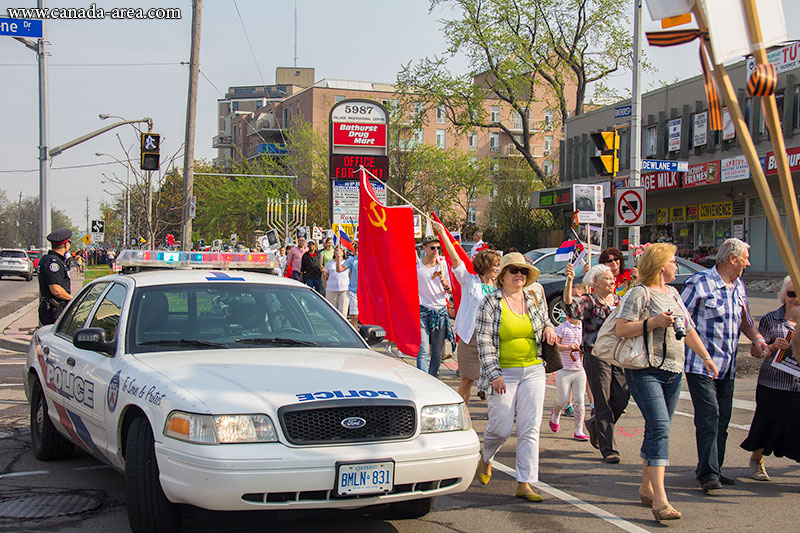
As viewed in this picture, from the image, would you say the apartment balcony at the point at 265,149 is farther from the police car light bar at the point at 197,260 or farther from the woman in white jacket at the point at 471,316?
the woman in white jacket at the point at 471,316

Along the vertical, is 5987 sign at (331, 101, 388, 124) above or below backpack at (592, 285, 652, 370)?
above

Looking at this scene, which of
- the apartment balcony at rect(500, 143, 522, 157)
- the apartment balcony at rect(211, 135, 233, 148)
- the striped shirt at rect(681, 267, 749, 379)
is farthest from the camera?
the apartment balcony at rect(211, 135, 233, 148)

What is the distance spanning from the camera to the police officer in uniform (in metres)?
9.78

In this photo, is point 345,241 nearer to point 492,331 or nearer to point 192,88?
point 192,88

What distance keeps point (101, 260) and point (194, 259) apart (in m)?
83.5

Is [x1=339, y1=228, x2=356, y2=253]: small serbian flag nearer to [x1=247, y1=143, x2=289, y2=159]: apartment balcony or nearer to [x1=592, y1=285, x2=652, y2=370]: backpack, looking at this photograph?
[x1=592, y1=285, x2=652, y2=370]: backpack


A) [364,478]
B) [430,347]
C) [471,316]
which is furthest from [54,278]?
[364,478]

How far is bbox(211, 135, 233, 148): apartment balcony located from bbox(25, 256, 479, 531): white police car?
112m

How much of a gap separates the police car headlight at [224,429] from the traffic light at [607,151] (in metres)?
11.5

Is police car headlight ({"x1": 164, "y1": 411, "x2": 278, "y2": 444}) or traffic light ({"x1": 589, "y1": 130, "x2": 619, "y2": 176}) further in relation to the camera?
traffic light ({"x1": 589, "y1": 130, "x2": 619, "y2": 176})

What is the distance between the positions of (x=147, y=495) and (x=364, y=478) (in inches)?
45.8

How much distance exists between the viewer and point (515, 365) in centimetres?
600

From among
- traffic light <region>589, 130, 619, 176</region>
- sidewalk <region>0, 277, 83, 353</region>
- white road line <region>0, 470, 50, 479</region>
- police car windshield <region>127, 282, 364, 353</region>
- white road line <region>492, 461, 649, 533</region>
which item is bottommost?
sidewalk <region>0, 277, 83, 353</region>

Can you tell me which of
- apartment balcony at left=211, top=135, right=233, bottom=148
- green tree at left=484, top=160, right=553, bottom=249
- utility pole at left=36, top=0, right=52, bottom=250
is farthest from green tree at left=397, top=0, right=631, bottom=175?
apartment balcony at left=211, top=135, right=233, bottom=148
